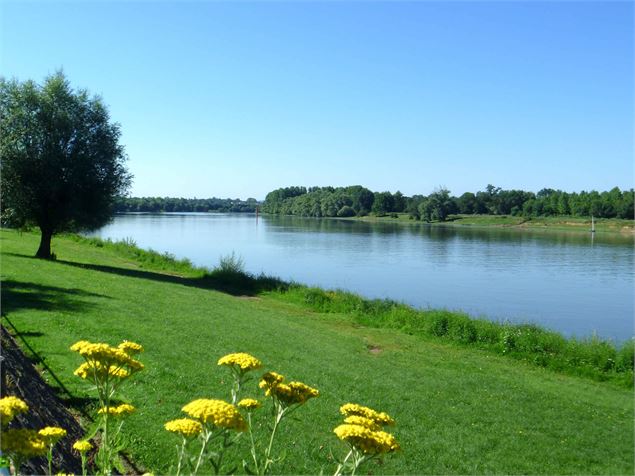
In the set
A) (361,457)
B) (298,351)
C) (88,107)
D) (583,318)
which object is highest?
(88,107)

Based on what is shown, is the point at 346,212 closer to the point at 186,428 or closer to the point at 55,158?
the point at 55,158

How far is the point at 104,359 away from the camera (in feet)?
9.29

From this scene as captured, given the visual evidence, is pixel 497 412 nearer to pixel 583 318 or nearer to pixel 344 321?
pixel 344 321

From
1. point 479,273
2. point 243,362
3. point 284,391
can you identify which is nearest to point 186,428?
point 243,362

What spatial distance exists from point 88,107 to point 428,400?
26.0m

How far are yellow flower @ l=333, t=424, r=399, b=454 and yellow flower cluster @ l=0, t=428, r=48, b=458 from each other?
4.33ft

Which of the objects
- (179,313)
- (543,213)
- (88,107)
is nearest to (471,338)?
(179,313)

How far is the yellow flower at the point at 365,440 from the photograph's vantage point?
2609 millimetres

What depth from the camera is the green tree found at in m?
27.0

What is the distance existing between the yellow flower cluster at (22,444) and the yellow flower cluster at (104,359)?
428mm

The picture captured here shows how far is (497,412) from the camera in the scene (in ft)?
34.3

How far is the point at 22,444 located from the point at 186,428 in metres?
0.70

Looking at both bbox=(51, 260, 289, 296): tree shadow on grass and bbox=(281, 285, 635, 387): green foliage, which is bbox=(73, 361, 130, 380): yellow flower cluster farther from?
bbox=(51, 260, 289, 296): tree shadow on grass

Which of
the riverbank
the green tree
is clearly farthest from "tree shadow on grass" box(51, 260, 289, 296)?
the riverbank
